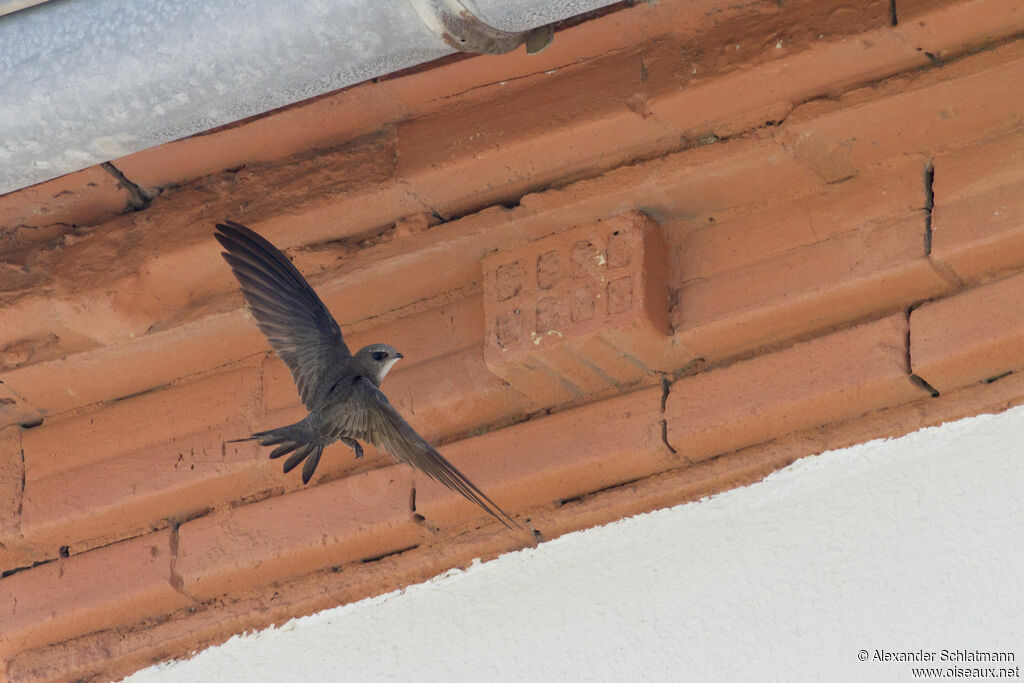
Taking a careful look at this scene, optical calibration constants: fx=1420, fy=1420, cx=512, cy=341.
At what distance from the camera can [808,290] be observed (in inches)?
105

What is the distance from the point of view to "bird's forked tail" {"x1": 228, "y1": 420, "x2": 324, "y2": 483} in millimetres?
2975

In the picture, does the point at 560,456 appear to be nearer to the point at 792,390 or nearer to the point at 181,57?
the point at 792,390

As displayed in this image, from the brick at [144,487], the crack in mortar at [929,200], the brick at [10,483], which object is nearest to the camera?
the crack in mortar at [929,200]

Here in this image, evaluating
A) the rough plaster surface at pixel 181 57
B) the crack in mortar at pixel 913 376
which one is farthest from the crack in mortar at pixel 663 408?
the rough plaster surface at pixel 181 57

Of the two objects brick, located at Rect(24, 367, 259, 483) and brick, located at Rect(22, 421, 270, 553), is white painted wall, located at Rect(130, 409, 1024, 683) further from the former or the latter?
brick, located at Rect(24, 367, 259, 483)

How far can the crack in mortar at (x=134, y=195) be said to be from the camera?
3.00 m

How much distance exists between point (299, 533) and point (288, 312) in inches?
19.0

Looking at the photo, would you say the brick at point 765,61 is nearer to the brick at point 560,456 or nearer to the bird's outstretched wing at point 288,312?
the brick at point 560,456

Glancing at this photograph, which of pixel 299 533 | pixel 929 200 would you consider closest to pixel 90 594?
pixel 299 533

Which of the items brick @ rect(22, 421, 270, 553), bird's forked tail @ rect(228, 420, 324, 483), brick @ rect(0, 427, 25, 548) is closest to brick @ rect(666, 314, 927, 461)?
bird's forked tail @ rect(228, 420, 324, 483)

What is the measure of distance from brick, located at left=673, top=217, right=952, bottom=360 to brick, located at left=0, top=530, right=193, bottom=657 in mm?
1290

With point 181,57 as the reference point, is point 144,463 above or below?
below

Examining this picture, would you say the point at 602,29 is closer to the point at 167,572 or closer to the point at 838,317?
the point at 838,317

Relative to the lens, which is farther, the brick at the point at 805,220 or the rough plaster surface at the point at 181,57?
the brick at the point at 805,220
